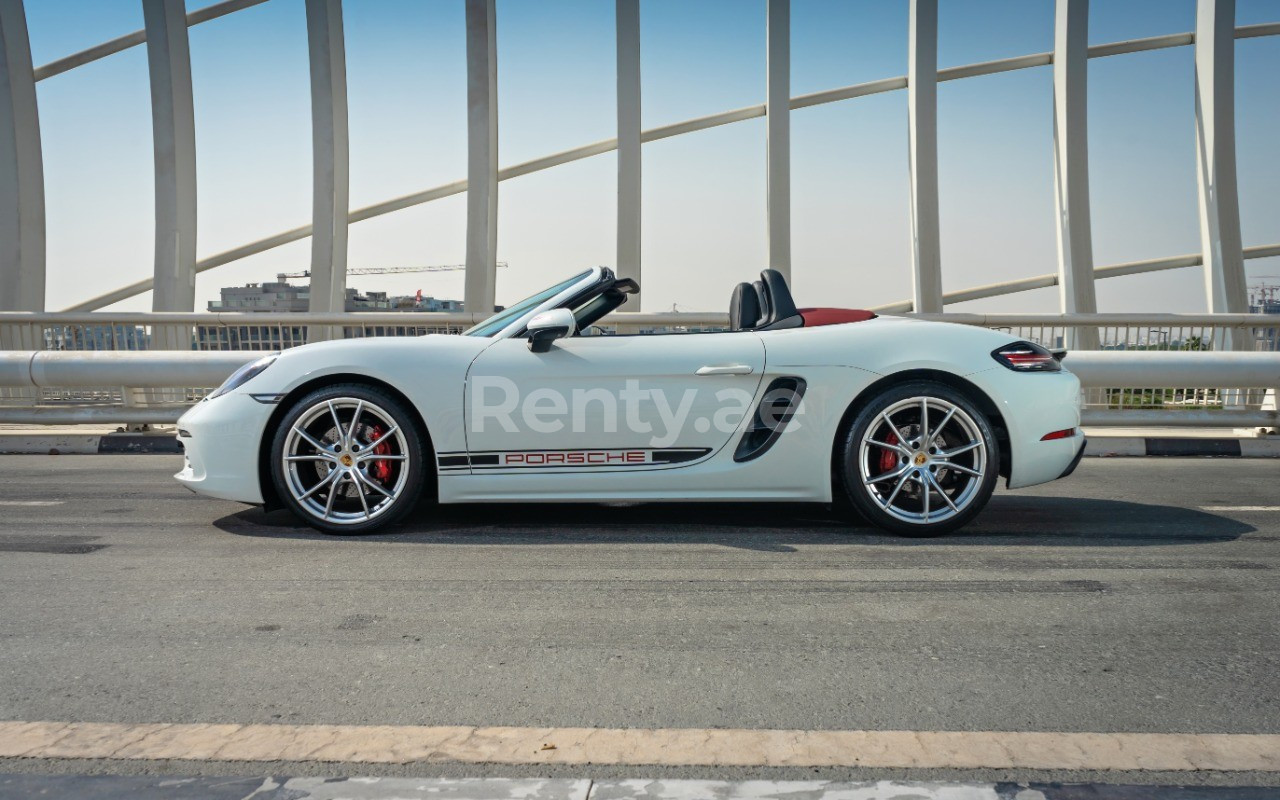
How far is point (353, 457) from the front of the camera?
183 inches

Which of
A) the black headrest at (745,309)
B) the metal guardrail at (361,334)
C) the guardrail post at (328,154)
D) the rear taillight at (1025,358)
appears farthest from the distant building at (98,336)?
the rear taillight at (1025,358)

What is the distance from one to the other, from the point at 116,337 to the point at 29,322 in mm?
880

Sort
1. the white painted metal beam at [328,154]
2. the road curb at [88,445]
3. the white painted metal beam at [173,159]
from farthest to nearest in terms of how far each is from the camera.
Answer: the white painted metal beam at [328,154]
the white painted metal beam at [173,159]
the road curb at [88,445]

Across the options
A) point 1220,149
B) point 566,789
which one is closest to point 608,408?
point 566,789

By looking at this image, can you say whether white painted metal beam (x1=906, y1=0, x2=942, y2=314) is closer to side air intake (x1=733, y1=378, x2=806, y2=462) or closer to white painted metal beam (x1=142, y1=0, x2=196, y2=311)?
side air intake (x1=733, y1=378, x2=806, y2=462)

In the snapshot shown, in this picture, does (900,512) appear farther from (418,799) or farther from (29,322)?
(29,322)

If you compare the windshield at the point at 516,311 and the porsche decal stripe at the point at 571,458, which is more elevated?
the windshield at the point at 516,311

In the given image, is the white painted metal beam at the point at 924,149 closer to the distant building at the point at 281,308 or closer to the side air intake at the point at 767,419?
the distant building at the point at 281,308

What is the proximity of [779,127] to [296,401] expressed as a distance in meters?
9.15

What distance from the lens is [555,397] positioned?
4617 mm

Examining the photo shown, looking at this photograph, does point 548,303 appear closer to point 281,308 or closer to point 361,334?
point 361,334

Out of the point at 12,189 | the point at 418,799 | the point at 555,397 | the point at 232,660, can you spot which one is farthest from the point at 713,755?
the point at 12,189

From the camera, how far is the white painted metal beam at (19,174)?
1332 cm

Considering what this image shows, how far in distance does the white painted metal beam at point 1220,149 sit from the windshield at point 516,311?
38.2ft
